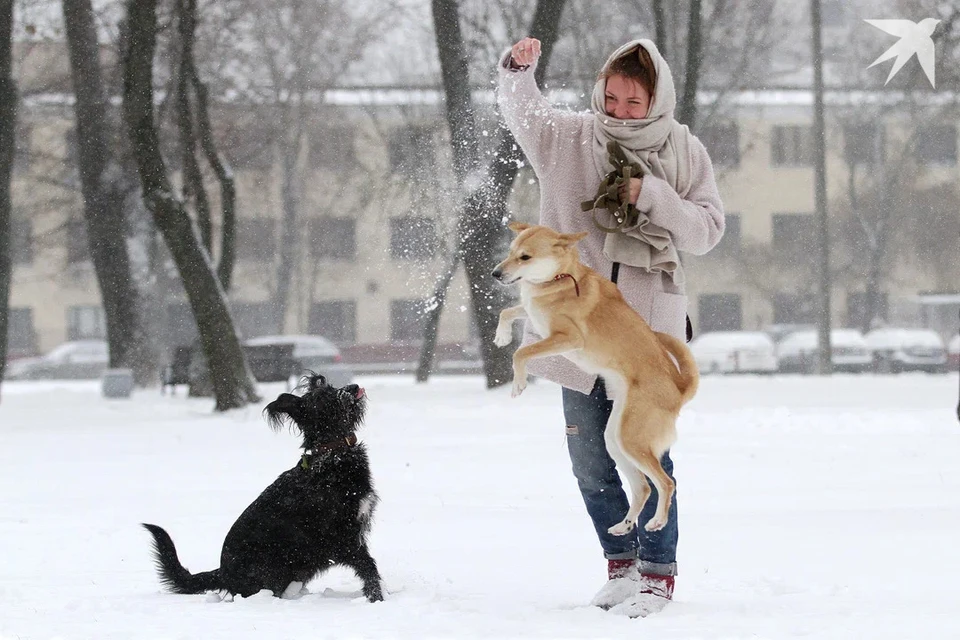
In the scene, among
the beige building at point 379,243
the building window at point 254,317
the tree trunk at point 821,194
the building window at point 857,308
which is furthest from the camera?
the building window at point 254,317

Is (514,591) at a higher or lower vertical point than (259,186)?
lower

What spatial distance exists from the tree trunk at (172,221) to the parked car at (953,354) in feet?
82.8

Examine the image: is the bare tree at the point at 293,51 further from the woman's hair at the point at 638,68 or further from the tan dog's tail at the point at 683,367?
the tan dog's tail at the point at 683,367

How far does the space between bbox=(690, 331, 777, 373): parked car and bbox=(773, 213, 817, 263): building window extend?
8144mm

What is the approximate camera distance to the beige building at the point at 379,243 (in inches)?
1328

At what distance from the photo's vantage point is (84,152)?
20.5 m

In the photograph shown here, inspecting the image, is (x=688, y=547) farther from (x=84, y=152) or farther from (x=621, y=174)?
(x=84, y=152)

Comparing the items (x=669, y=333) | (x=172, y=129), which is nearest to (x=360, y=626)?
(x=669, y=333)

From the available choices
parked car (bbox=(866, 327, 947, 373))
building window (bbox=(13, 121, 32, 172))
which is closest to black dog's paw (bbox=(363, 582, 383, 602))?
building window (bbox=(13, 121, 32, 172))

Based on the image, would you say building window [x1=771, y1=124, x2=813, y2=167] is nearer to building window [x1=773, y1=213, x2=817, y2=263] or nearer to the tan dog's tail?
building window [x1=773, y1=213, x2=817, y2=263]

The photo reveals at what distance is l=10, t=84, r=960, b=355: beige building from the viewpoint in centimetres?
3372

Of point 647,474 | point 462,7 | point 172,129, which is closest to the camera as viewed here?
point 647,474

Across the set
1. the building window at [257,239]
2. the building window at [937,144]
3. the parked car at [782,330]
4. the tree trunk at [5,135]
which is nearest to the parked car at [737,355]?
the parked car at [782,330]

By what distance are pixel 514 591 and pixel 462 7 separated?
14.8 m
